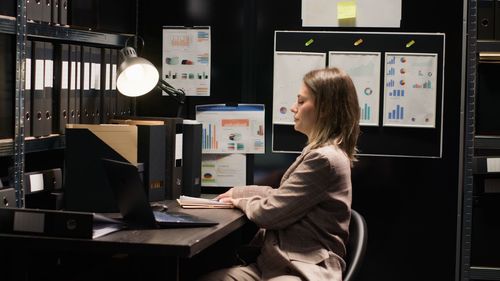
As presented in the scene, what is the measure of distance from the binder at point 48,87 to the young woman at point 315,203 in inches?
33.0

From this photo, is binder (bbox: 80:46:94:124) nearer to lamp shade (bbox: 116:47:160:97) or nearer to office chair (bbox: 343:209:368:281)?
lamp shade (bbox: 116:47:160:97)

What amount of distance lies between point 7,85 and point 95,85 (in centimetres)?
75

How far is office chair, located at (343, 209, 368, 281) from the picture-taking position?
2646 millimetres

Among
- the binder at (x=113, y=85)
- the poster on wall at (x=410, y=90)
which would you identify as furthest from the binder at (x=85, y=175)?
the poster on wall at (x=410, y=90)

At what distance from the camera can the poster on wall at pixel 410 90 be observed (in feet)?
12.8

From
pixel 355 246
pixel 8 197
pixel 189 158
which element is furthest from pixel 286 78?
pixel 8 197

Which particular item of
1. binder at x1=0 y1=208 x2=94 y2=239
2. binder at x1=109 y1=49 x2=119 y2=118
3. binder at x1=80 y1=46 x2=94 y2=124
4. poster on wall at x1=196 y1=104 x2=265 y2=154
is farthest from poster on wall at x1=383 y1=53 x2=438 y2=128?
binder at x1=0 y1=208 x2=94 y2=239

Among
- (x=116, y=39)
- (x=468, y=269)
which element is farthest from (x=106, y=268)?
(x=468, y=269)

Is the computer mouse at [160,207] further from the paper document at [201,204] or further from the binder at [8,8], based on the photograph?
the binder at [8,8]

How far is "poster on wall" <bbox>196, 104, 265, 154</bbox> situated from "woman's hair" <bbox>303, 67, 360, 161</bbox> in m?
1.05

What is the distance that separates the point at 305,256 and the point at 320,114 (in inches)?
20.5

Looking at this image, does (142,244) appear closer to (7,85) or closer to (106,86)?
(7,85)

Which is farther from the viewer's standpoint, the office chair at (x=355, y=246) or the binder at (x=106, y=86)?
the binder at (x=106, y=86)

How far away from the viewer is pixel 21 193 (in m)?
2.86
